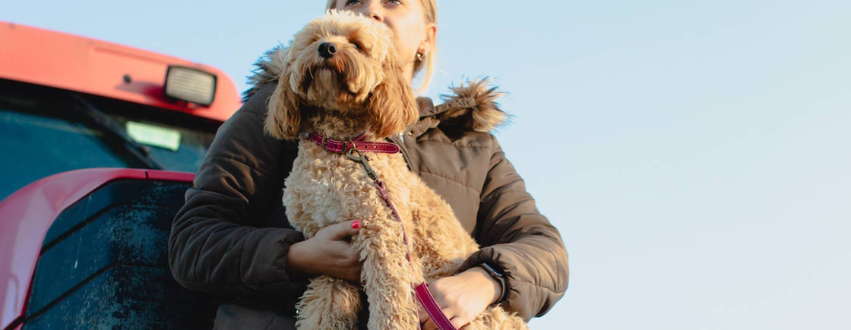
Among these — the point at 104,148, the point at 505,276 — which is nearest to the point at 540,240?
the point at 505,276

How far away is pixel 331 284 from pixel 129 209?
0.73 meters

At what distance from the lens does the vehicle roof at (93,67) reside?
4102 mm

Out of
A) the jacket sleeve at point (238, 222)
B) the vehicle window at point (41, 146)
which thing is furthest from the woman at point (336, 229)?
the vehicle window at point (41, 146)

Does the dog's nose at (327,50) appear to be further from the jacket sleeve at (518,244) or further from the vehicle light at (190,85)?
the vehicle light at (190,85)

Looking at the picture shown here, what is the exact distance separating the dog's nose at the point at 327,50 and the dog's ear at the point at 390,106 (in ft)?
0.56

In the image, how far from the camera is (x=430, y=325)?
219 centimetres

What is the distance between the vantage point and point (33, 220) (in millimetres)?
2752

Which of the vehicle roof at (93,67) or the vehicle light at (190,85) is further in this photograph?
the vehicle light at (190,85)

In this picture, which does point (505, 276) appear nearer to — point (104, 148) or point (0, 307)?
point (0, 307)

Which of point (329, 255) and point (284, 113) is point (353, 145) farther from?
point (329, 255)

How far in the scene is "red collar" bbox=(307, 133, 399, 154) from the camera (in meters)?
2.40

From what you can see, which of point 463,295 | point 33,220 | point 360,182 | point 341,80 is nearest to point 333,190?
point 360,182

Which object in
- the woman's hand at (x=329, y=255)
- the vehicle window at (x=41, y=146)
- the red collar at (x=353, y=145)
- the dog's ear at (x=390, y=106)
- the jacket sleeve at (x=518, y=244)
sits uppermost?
the dog's ear at (x=390, y=106)

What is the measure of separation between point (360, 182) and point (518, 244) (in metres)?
0.54
